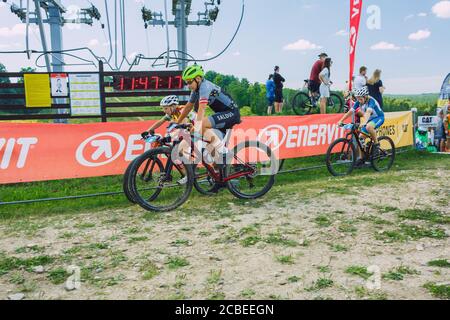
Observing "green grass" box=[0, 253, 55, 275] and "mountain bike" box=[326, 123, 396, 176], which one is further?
"mountain bike" box=[326, 123, 396, 176]

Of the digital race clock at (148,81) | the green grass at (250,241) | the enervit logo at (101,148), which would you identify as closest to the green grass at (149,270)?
the green grass at (250,241)

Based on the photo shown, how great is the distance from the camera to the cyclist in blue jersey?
31.7ft

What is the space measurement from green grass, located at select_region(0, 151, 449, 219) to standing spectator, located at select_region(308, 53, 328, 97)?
457 cm

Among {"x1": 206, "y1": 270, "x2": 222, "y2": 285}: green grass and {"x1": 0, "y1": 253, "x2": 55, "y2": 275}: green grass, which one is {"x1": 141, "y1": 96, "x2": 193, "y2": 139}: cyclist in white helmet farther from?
{"x1": 206, "y1": 270, "x2": 222, "y2": 285}: green grass

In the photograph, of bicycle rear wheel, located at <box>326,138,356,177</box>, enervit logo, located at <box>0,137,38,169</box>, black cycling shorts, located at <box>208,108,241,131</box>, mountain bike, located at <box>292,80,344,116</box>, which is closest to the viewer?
black cycling shorts, located at <box>208,108,241,131</box>

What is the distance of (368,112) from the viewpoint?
9.63 m

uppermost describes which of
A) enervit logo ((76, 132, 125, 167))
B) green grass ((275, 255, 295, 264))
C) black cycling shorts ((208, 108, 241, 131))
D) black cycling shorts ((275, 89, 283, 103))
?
black cycling shorts ((275, 89, 283, 103))

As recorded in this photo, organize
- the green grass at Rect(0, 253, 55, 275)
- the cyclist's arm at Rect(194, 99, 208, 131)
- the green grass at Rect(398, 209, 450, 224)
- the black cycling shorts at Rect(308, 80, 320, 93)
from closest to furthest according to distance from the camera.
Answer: the green grass at Rect(0, 253, 55, 275) → the green grass at Rect(398, 209, 450, 224) → the cyclist's arm at Rect(194, 99, 208, 131) → the black cycling shorts at Rect(308, 80, 320, 93)

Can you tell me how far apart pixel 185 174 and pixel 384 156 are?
6.07m

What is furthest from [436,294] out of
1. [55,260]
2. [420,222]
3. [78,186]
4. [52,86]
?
[52,86]

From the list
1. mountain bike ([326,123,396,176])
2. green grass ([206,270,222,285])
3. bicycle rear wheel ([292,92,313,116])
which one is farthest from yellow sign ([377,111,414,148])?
green grass ([206,270,222,285])

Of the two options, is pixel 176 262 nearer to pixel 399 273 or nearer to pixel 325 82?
pixel 399 273

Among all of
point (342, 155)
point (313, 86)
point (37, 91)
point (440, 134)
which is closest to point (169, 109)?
point (342, 155)

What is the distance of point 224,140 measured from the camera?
6.72 metres
